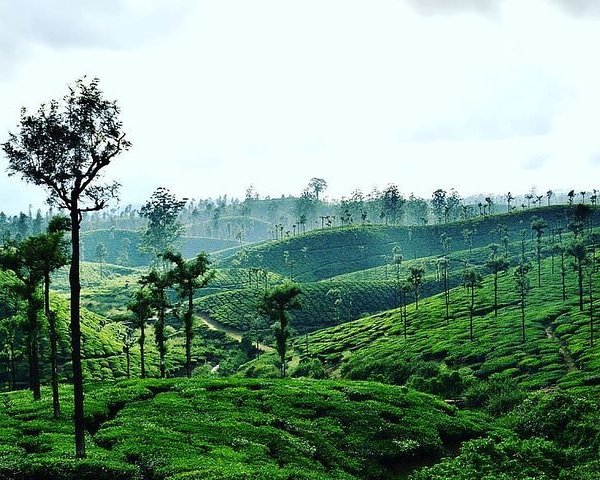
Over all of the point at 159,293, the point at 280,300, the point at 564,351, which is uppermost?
the point at 159,293

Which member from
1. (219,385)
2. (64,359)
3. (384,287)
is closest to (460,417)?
(219,385)

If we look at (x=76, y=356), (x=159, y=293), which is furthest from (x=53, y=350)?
(x=159, y=293)

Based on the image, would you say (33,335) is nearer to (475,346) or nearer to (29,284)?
(29,284)

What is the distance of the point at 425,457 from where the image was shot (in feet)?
131

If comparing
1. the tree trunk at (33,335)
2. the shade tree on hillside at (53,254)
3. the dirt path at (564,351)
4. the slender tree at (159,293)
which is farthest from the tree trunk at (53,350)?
the dirt path at (564,351)

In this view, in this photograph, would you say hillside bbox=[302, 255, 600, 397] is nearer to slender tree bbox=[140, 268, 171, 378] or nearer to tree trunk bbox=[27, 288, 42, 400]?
slender tree bbox=[140, 268, 171, 378]

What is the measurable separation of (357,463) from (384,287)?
156 meters

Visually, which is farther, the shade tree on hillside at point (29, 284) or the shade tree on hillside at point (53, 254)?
the shade tree on hillside at point (29, 284)

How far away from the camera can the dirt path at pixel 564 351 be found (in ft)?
273

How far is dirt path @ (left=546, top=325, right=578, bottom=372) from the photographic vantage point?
273 ft

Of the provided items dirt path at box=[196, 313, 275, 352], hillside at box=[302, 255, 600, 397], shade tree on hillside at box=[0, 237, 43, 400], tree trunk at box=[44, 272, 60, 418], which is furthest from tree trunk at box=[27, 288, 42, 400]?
dirt path at box=[196, 313, 275, 352]

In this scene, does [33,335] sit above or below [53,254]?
below

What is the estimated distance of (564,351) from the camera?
91.9m

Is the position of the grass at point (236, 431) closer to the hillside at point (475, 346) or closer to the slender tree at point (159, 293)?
the slender tree at point (159, 293)
